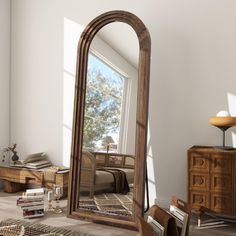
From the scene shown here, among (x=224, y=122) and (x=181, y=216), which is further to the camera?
(x=224, y=122)

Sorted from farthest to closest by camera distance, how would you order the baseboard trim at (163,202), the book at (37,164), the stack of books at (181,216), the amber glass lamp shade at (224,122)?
the book at (37,164) < the baseboard trim at (163,202) < the amber glass lamp shade at (224,122) < the stack of books at (181,216)

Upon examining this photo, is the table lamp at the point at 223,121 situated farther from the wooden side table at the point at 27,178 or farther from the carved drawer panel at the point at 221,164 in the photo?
the wooden side table at the point at 27,178

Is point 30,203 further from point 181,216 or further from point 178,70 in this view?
point 178,70

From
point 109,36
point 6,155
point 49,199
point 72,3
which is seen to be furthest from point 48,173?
point 72,3

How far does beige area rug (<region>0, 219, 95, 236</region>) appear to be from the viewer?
329cm

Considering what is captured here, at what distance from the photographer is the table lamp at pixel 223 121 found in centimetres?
355

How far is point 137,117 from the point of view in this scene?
369 cm

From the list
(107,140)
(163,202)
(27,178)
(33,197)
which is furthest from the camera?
(27,178)

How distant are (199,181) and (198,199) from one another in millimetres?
193

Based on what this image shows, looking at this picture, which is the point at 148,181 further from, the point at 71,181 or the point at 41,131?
the point at 41,131

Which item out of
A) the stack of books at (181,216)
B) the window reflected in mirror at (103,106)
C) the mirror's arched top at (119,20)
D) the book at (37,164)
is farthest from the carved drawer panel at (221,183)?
the book at (37,164)

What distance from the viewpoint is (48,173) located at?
14.7 ft

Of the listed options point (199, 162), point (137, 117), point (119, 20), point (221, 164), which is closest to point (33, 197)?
point (137, 117)

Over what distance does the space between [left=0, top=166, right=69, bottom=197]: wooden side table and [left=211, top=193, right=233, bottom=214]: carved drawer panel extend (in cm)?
198
